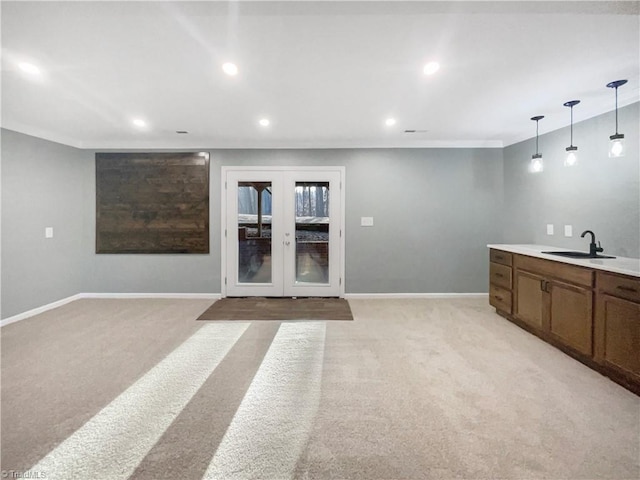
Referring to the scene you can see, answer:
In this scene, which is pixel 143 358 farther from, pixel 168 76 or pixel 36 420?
pixel 168 76

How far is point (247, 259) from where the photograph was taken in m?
4.84

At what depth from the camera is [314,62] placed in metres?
2.23

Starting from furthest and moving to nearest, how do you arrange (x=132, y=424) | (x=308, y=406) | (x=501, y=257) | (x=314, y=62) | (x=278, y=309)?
(x=278, y=309) < (x=501, y=257) < (x=314, y=62) < (x=308, y=406) < (x=132, y=424)

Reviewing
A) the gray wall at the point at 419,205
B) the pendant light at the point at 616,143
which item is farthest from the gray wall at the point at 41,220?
the pendant light at the point at 616,143

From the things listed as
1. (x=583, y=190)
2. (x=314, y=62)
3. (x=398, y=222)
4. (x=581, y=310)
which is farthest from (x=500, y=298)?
(x=314, y=62)

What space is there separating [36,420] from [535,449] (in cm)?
288

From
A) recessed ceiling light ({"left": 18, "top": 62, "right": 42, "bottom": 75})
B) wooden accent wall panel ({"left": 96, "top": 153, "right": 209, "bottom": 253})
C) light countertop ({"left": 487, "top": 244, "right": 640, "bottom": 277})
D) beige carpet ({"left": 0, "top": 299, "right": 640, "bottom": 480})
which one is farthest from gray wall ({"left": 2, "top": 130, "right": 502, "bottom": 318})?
recessed ceiling light ({"left": 18, "top": 62, "right": 42, "bottom": 75})

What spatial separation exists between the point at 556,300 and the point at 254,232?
150 inches

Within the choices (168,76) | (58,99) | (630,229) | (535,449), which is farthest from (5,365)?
(630,229)

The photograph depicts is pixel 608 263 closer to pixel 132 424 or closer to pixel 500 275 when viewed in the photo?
pixel 500 275

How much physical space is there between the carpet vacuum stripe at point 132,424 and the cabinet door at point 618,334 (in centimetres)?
310

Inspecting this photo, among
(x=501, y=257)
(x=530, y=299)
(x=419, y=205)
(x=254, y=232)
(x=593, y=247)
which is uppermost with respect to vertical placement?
(x=419, y=205)

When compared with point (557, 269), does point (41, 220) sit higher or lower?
higher

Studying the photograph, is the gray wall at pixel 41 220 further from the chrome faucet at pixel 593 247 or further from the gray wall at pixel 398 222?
the chrome faucet at pixel 593 247
